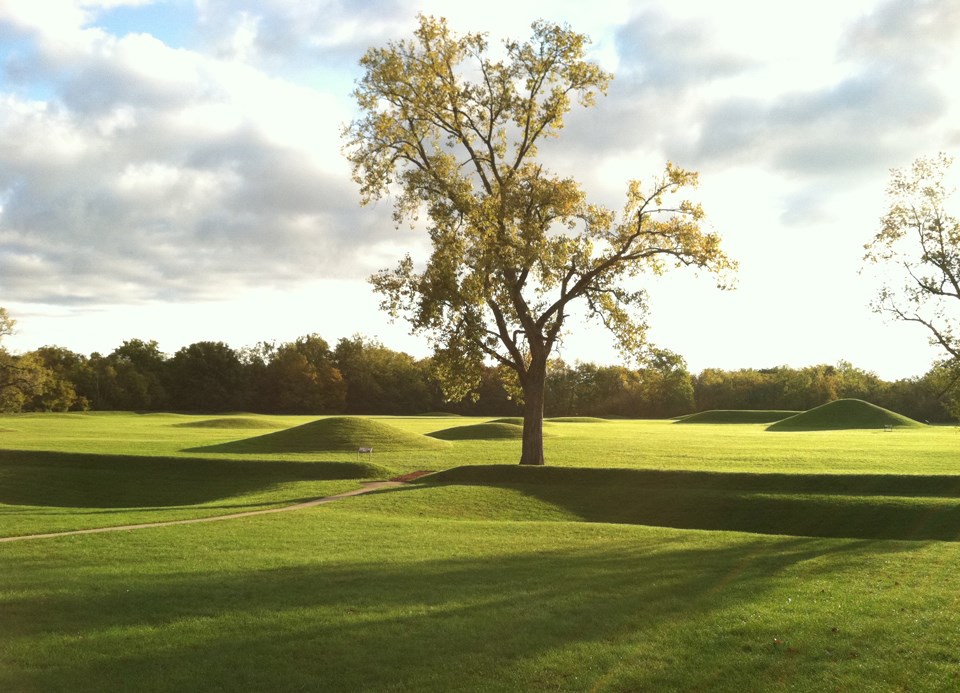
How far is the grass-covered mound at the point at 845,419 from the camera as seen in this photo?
68938 millimetres

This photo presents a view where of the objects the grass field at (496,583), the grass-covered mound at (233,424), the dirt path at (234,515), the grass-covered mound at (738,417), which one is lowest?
the dirt path at (234,515)

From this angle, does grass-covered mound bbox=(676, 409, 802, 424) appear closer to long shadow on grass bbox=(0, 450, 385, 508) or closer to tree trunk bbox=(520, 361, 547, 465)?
tree trunk bbox=(520, 361, 547, 465)

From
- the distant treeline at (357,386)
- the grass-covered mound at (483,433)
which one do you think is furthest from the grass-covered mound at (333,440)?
the distant treeline at (357,386)

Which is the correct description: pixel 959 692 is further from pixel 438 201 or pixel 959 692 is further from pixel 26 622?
pixel 438 201

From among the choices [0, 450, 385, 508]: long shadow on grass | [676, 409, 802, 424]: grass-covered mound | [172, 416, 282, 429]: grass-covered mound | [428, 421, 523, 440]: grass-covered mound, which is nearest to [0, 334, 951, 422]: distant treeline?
[676, 409, 802, 424]: grass-covered mound

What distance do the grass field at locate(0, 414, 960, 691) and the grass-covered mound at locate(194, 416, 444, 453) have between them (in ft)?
33.9

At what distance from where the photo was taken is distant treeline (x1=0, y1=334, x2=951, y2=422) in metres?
105

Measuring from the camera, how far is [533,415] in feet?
110

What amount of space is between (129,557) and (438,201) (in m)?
19.9

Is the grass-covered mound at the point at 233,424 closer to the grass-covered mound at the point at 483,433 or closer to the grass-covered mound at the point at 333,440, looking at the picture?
the grass-covered mound at the point at 483,433

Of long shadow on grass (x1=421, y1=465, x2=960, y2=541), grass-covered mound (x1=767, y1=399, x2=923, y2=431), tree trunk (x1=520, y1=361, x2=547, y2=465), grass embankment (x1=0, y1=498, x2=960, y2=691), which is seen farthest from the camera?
grass-covered mound (x1=767, y1=399, x2=923, y2=431)

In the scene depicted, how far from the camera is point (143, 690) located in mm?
8867

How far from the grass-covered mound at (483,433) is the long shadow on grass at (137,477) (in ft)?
67.5

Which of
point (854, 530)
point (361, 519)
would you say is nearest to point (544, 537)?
point (361, 519)
